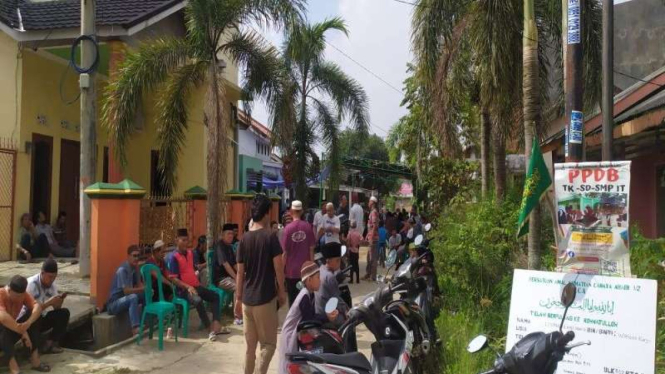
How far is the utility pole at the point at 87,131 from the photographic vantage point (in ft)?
30.0

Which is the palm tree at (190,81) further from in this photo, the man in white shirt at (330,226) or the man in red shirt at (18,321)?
the man in red shirt at (18,321)

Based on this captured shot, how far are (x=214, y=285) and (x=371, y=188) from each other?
130 feet

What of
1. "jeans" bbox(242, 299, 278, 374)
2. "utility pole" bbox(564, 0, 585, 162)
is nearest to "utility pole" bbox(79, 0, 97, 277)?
"jeans" bbox(242, 299, 278, 374)

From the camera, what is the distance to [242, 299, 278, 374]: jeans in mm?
5121

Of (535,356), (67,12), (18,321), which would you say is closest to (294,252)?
(18,321)

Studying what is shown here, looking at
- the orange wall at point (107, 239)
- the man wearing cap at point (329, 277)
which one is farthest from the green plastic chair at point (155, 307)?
the man wearing cap at point (329, 277)

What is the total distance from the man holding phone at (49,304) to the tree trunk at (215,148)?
302 centimetres

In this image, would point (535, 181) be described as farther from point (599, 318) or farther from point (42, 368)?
point (42, 368)

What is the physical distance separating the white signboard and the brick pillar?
17.7 ft

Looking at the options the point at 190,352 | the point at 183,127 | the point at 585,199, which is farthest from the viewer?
the point at 183,127

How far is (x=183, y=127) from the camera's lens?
9836 millimetres

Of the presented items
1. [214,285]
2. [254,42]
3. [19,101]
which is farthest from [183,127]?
[19,101]

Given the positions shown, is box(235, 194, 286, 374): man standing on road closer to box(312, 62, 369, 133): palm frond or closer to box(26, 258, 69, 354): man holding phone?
box(26, 258, 69, 354): man holding phone

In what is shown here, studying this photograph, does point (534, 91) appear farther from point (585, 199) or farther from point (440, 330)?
point (440, 330)
